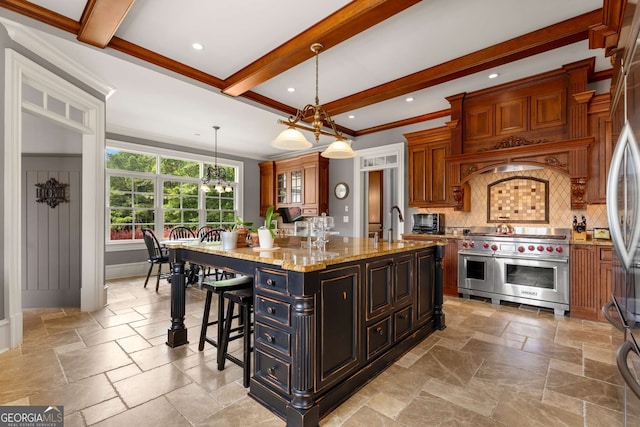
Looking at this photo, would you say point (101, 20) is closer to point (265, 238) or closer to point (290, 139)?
point (290, 139)

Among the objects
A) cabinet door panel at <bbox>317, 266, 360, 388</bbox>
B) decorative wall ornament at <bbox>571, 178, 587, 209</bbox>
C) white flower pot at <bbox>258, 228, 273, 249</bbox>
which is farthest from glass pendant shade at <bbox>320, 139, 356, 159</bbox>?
decorative wall ornament at <bbox>571, 178, 587, 209</bbox>

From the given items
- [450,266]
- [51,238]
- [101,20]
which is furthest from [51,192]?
[450,266]

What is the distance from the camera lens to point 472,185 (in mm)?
4609

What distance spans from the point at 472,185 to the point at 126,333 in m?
4.88

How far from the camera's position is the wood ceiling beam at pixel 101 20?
2.30 m

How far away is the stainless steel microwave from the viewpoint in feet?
15.6

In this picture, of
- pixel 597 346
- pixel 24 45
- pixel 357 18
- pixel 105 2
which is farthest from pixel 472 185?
pixel 24 45

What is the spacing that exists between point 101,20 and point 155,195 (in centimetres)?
406

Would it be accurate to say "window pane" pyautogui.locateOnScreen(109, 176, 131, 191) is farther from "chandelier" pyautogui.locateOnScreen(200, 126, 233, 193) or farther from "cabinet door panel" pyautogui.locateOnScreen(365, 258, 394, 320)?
"cabinet door panel" pyautogui.locateOnScreen(365, 258, 394, 320)

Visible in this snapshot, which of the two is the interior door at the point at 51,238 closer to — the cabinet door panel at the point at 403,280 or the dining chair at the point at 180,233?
the dining chair at the point at 180,233

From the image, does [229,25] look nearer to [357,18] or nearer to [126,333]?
[357,18]

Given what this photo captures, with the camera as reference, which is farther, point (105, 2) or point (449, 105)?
point (449, 105)

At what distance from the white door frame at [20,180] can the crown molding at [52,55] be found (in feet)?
0.47

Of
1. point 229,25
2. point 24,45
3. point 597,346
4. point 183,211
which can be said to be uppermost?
point 229,25
